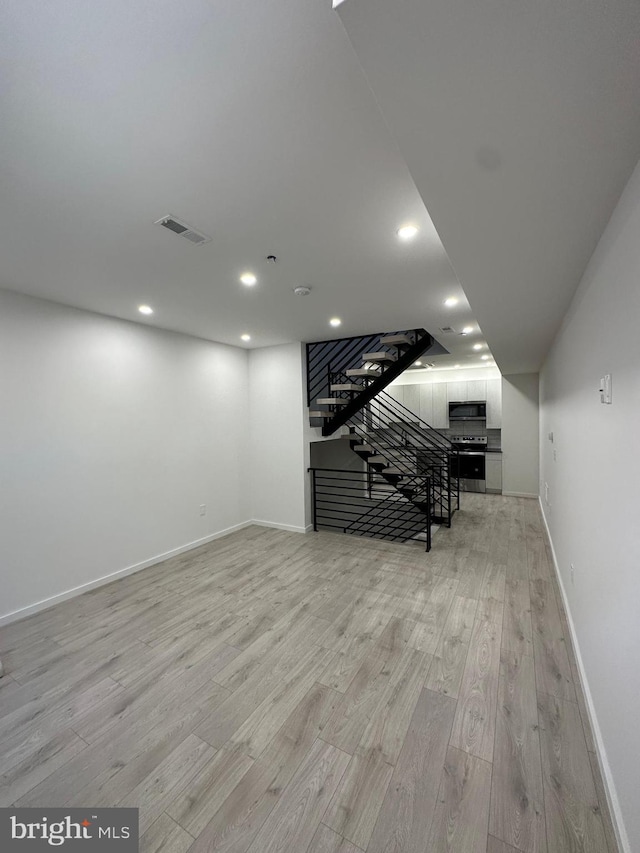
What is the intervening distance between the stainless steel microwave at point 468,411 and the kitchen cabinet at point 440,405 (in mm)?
126

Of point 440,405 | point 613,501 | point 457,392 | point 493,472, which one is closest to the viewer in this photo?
point 613,501

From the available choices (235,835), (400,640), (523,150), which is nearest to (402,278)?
(523,150)

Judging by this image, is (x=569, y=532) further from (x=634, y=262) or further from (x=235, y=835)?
(x=235, y=835)

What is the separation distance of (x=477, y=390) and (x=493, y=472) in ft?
6.01

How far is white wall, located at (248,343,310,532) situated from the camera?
4.98 meters

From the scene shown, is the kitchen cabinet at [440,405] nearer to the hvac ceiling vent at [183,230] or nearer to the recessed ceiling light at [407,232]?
the recessed ceiling light at [407,232]

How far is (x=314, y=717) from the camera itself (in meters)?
1.85

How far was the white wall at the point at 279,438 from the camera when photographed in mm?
4980

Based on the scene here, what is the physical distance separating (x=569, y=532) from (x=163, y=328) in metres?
4.64

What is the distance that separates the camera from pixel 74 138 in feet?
4.32

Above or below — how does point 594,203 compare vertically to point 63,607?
above

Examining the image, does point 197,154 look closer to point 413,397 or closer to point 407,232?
point 407,232

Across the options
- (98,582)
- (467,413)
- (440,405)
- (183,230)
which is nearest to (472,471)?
(467,413)

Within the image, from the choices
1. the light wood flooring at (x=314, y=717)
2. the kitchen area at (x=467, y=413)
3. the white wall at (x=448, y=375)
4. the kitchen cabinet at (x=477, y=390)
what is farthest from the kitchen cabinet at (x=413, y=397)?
the light wood flooring at (x=314, y=717)
